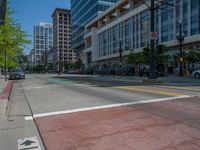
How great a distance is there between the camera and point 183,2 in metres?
51.3

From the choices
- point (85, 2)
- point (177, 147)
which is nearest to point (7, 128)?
point (177, 147)

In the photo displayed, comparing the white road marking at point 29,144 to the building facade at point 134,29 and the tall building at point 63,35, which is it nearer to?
the building facade at point 134,29

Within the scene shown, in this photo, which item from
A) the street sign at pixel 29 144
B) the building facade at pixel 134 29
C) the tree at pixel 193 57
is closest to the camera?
the street sign at pixel 29 144

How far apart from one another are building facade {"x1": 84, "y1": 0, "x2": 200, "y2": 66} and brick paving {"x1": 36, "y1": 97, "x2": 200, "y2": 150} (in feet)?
55.9

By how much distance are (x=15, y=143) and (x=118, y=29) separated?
77.1m

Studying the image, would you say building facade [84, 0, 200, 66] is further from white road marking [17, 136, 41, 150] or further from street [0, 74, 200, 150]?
white road marking [17, 136, 41, 150]

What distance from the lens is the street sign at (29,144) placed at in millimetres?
5074

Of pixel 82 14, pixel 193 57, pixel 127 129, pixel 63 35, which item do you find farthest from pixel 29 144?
pixel 63 35

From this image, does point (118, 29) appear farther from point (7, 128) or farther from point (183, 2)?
point (7, 128)

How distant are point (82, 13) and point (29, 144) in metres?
121

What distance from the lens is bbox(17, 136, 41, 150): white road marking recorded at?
5.07 m

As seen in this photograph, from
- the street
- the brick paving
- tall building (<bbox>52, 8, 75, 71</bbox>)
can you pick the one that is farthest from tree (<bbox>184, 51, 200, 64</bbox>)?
tall building (<bbox>52, 8, 75, 71</bbox>)

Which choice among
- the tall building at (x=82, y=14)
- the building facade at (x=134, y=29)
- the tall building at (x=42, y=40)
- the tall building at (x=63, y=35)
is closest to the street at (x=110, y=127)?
the building facade at (x=134, y=29)

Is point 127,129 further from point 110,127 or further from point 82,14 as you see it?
point 82,14
